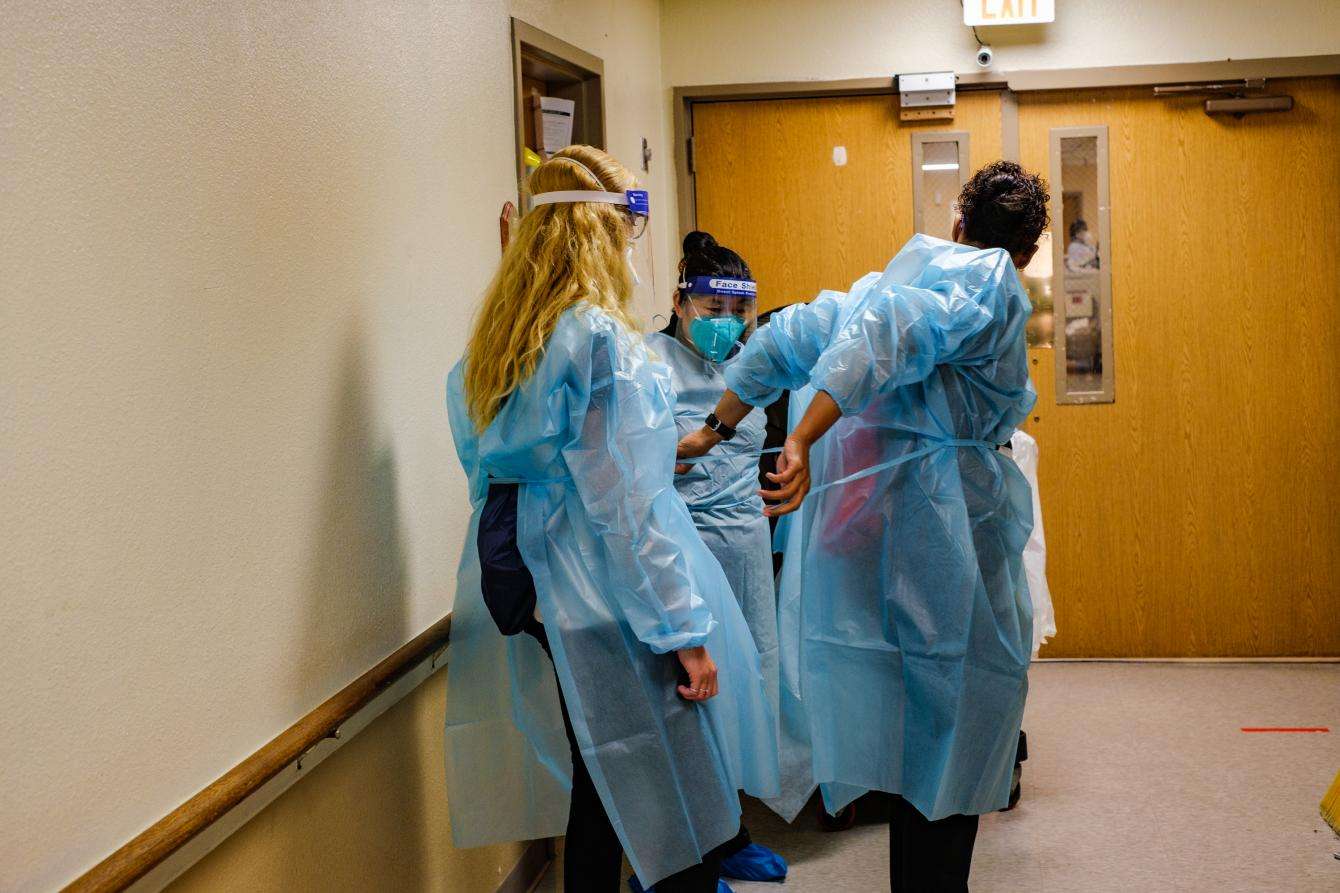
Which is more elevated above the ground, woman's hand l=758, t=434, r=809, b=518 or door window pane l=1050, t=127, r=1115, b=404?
door window pane l=1050, t=127, r=1115, b=404

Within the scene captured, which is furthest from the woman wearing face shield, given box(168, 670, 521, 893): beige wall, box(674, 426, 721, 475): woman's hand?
box(168, 670, 521, 893): beige wall

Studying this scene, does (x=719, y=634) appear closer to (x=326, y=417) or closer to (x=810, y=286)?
(x=326, y=417)

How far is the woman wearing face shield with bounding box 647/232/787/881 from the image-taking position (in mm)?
2371

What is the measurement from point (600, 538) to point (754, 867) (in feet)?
3.84

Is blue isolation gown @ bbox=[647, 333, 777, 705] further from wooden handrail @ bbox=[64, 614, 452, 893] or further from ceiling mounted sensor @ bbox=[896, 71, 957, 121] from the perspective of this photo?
ceiling mounted sensor @ bbox=[896, 71, 957, 121]

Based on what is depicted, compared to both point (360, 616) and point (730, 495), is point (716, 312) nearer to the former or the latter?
point (730, 495)

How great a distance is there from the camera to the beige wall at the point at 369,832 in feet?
4.39

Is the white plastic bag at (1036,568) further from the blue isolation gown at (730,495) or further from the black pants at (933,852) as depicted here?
the black pants at (933,852)

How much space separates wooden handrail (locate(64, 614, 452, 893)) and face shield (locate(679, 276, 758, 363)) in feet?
2.96

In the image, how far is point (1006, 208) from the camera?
1.79 metres

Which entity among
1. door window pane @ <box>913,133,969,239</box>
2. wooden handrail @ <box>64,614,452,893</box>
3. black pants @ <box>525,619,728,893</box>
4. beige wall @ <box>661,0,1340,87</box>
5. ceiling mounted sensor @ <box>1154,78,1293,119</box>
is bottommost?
black pants @ <box>525,619,728,893</box>

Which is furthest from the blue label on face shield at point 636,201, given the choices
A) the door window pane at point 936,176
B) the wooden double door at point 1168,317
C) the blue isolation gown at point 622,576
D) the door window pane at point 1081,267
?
the door window pane at point 1081,267

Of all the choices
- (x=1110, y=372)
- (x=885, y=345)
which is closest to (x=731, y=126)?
(x=1110, y=372)

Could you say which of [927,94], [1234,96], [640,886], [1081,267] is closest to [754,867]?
[640,886]
